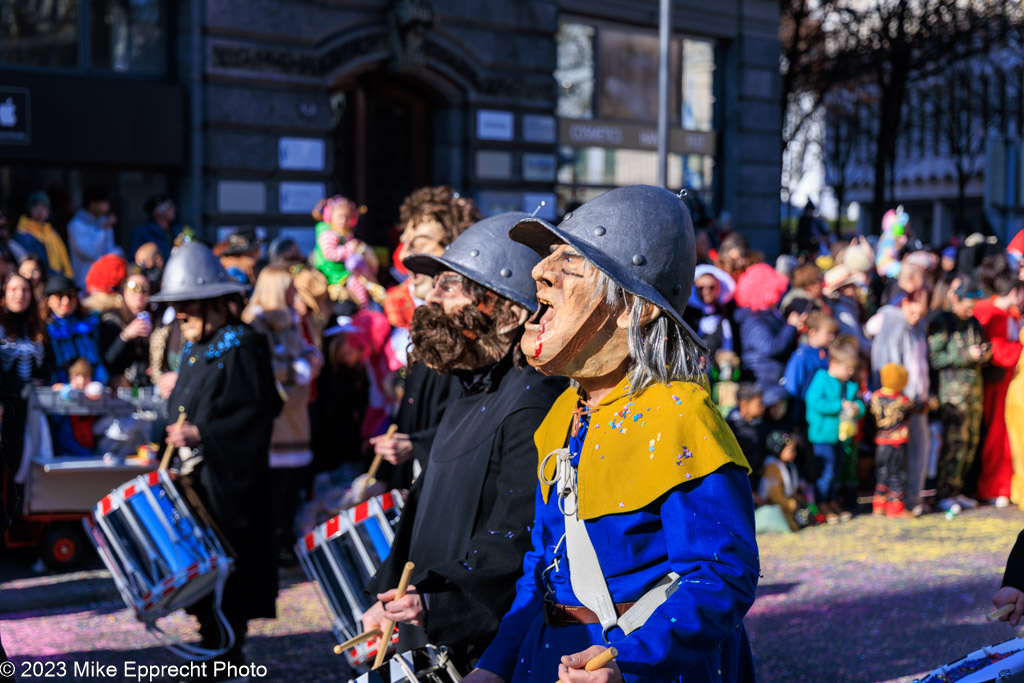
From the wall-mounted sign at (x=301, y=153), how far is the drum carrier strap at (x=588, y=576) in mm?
11417

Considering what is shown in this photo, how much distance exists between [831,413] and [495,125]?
7576 millimetres

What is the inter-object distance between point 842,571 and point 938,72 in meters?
22.1

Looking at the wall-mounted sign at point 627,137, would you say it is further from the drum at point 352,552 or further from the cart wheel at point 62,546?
the drum at point 352,552

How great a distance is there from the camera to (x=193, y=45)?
1275cm

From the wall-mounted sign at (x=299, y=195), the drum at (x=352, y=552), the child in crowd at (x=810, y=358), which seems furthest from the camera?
the wall-mounted sign at (x=299, y=195)

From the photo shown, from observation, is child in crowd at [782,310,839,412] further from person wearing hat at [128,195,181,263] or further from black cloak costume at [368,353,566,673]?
black cloak costume at [368,353,566,673]

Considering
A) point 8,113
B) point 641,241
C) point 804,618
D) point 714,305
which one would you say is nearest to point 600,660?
point 641,241

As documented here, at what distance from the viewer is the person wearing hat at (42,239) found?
10484 millimetres

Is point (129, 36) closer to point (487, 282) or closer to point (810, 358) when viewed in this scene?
point (810, 358)

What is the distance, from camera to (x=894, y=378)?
960 centimetres

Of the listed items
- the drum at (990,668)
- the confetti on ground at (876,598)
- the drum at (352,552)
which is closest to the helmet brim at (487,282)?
the drum at (352,552)

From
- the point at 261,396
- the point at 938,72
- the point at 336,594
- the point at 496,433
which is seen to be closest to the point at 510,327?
the point at 496,433

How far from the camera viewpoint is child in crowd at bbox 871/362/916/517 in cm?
968

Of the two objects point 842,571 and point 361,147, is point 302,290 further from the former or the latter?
point 361,147
